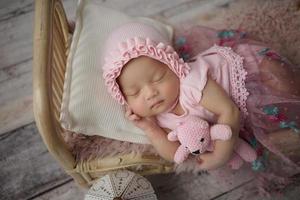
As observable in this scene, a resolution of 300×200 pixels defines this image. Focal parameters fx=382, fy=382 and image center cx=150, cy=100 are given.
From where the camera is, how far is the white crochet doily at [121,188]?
1000mm

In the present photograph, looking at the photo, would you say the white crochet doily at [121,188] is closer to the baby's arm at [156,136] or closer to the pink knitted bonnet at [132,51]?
the baby's arm at [156,136]

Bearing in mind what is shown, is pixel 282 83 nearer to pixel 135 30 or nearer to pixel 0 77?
pixel 135 30

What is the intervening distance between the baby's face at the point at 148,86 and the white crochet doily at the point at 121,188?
18 centimetres

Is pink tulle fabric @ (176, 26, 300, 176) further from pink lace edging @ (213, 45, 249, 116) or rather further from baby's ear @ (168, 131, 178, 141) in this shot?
baby's ear @ (168, 131, 178, 141)

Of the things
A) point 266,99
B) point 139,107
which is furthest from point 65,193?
point 266,99

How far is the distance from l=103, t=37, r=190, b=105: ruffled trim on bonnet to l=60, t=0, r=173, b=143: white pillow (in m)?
0.08

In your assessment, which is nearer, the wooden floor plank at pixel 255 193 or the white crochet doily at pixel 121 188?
the white crochet doily at pixel 121 188

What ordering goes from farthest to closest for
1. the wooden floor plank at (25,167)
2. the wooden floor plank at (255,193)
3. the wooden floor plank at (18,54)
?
the wooden floor plank at (18,54)
the wooden floor plank at (25,167)
the wooden floor plank at (255,193)

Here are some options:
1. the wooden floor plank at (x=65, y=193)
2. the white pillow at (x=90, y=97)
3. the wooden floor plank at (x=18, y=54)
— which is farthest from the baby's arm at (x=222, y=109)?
the wooden floor plank at (x=18, y=54)

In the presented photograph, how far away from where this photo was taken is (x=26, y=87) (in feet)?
5.10

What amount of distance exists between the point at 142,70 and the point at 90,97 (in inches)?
7.4

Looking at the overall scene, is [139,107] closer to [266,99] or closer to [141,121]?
[141,121]

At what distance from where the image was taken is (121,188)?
101 centimetres

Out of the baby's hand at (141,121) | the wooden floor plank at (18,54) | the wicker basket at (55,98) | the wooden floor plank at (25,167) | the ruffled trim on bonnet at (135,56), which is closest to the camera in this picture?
the wicker basket at (55,98)
